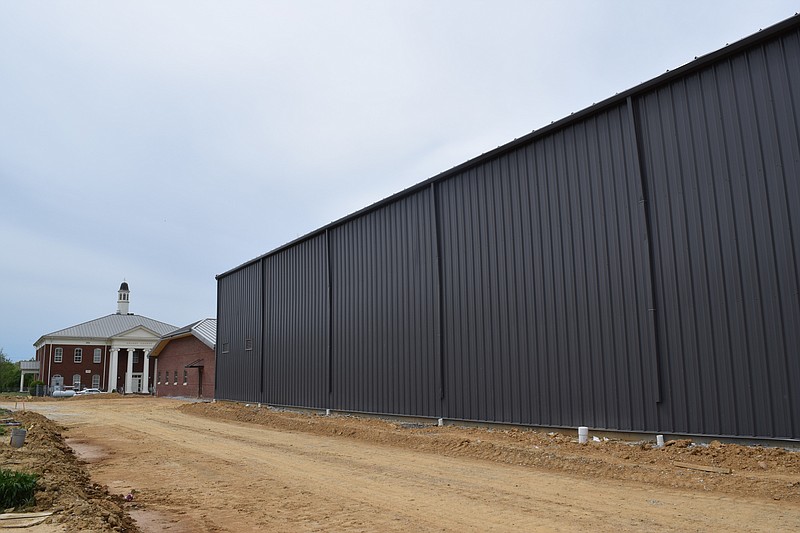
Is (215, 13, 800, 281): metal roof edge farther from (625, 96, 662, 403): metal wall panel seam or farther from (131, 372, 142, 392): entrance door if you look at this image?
(131, 372, 142, 392): entrance door

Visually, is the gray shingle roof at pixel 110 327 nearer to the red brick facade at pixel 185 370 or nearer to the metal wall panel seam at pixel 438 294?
the red brick facade at pixel 185 370

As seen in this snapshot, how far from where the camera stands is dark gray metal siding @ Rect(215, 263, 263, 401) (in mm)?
32000

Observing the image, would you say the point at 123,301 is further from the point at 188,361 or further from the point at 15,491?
the point at 15,491

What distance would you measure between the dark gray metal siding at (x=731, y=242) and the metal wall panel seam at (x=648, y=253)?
160mm

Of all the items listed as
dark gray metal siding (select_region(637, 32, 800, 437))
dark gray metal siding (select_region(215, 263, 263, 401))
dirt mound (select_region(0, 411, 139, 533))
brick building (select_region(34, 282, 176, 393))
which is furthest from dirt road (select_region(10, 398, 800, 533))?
brick building (select_region(34, 282, 176, 393))

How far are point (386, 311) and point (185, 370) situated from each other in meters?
32.5

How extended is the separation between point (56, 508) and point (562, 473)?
837 centimetres

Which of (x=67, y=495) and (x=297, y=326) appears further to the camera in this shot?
(x=297, y=326)

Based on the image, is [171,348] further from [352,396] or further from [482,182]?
[482,182]

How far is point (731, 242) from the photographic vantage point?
11992mm

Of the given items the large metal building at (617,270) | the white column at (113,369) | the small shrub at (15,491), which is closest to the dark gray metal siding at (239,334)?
the large metal building at (617,270)

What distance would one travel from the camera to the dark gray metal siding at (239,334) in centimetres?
3200

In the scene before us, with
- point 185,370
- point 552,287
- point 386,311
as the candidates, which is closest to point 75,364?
point 185,370

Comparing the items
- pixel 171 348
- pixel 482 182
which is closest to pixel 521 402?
pixel 482 182
